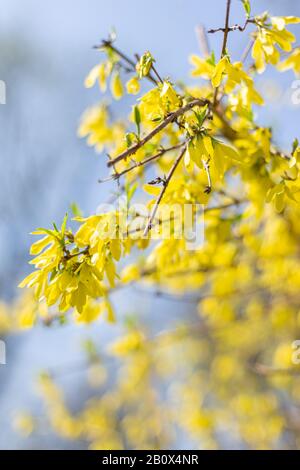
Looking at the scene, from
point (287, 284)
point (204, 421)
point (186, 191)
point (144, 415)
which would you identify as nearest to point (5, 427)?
point (144, 415)

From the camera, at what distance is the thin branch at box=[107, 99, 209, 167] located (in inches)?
41.4

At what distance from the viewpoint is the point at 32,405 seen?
666 cm

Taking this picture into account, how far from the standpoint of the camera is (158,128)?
106cm

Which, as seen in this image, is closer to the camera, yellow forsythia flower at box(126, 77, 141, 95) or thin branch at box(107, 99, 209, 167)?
thin branch at box(107, 99, 209, 167)
